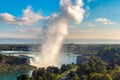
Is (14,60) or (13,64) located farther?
(14,60)

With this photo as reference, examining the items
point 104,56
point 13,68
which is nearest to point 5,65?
point 13,68

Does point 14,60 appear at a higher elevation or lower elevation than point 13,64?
higher

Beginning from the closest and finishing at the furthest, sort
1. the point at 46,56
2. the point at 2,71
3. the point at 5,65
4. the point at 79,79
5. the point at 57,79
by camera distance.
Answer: the point at 79,79 < the point at 57,79 < the point at 2,71 < the point at 5,65 < the point at 46,56

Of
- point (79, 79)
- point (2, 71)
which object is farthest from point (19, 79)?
point (2, 71)

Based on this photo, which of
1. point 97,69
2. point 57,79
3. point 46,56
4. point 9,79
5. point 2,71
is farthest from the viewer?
point 46,56

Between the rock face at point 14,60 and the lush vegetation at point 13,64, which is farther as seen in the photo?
the rock face at point 14,60

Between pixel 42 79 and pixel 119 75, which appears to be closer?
pixel 119 75

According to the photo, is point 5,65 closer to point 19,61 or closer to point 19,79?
point 19,61

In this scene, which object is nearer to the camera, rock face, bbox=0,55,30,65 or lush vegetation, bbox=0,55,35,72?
lush vegetation, bbox=0,55,35,72

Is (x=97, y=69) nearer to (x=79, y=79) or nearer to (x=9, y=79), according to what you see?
(x=79, y=79)
